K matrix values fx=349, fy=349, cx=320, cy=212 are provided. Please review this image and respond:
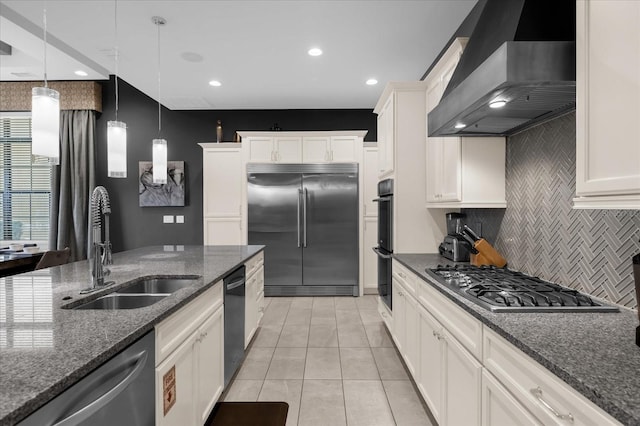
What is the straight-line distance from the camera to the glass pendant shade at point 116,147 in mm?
2482

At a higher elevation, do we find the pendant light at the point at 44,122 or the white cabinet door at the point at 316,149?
the white cabinet door at the point at 316,149

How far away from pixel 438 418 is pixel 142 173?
18.0 ft

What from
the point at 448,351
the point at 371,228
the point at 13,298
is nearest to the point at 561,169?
the point at 448,351

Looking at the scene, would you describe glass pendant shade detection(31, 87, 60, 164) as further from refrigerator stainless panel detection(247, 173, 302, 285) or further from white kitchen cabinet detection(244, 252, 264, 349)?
refrigerator stainless panel detection(247, 173, 302, 285)

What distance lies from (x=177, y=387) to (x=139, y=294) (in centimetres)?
61

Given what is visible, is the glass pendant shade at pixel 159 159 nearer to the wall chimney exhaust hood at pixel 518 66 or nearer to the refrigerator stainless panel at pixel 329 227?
the wall chimney exhaust hood at pixel 518 66

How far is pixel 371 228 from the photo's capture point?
17.1ft

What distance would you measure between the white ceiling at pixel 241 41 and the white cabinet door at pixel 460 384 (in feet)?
8.83

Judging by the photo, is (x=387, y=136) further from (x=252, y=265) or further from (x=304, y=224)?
(x=304, y=224)

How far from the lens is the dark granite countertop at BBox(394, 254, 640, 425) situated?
79 centimetres

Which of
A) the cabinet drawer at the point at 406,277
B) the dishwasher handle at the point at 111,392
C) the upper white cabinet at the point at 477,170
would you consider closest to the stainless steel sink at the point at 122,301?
the dishwasher handle at the point at 111,392

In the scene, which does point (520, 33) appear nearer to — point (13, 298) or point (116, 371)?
point (116, 371)

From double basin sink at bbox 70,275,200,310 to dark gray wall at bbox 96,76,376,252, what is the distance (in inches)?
147

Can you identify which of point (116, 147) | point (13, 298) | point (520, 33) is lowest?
point (13, 298)
